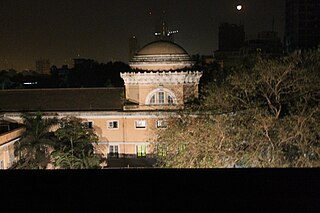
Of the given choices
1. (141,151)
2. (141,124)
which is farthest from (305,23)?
(141,151)

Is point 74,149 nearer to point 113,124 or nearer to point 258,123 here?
point 113,124

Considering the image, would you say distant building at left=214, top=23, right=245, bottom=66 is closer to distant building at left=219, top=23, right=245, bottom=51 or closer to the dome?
distant building at left=219, top=23, right=245, bottom=51

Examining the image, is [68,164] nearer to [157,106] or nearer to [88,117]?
[88,117]

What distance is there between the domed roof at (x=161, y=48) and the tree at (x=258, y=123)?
10129mm

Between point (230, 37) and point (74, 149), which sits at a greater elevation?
point (230, 37)

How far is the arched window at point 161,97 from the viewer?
23.9 meters

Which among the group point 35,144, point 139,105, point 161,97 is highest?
point 161,97

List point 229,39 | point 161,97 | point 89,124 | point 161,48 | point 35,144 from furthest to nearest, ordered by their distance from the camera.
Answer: point 229,39
point 161,48
point 161,97
point 89,124
point 35,144

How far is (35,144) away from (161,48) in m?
9.35

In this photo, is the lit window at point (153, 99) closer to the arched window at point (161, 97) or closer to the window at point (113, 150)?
the arched window at point (161, 97)

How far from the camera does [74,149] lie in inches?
745
